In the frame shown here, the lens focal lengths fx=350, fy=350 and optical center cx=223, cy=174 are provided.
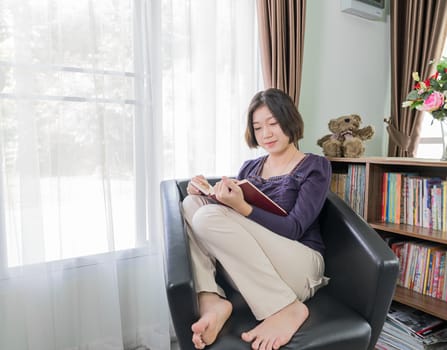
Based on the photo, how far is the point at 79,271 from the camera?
1527 millimetres

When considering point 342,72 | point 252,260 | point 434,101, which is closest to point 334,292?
point 252,260

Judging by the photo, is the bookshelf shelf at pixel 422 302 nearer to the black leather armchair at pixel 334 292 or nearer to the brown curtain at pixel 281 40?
the black leather armchair at pixel 334 292

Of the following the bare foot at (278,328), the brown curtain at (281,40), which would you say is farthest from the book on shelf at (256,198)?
the brown curtain at (281,40)

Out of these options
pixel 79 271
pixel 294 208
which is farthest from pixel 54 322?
pixel 294 208

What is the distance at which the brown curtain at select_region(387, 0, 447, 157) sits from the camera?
85.6 inches

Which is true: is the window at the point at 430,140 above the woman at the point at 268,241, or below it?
above

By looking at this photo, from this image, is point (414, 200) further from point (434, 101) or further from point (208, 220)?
point (208, 220)

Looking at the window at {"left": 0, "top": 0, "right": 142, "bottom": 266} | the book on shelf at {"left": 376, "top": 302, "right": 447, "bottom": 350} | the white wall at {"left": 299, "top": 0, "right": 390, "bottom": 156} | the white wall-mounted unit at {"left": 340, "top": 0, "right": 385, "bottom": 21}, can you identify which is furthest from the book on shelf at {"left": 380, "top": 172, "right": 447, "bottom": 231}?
the window at {"left": 0, "top": 0, "right": 142, "bottom": 266}

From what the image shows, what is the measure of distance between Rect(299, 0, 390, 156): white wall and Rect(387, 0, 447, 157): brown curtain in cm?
12

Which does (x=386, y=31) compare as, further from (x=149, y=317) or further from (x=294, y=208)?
(x=149, y=317)

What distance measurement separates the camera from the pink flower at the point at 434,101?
1489mm

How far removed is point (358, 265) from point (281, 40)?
124 centimetres

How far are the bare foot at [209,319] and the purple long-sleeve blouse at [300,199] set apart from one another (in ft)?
1.03

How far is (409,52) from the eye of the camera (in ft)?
7.50
